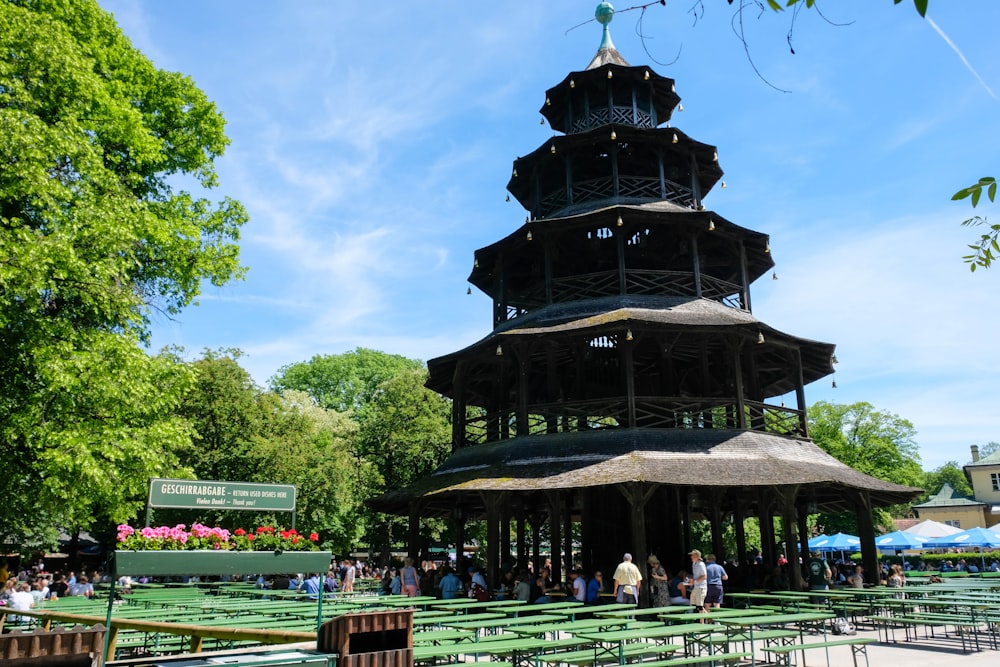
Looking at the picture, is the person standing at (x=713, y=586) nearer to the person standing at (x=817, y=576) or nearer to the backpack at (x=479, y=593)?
the backpack at (x=479, y=593)

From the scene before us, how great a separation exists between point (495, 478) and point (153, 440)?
8.89 metres

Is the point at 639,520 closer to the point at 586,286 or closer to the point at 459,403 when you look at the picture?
the point at 459,403

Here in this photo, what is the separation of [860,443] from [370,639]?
191 feet

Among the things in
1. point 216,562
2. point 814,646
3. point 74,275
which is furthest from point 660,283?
point 216,562

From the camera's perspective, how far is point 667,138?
26.4 meters

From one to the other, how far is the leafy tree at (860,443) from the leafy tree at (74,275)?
49554mm

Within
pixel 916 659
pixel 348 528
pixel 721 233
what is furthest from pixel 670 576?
pixel 348 528

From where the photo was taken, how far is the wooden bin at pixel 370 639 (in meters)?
6.65

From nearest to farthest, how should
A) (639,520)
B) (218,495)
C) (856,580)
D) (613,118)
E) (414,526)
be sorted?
(218,495) < (639,520) < (856,580) < (414,526) < (613,118)

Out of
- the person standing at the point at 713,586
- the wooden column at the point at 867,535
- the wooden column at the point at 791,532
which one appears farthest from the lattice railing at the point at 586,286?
the person standing at the point at 713,586

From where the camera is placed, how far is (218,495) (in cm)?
855

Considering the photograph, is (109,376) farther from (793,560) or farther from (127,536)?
(793,560)

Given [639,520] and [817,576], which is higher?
[639,520]

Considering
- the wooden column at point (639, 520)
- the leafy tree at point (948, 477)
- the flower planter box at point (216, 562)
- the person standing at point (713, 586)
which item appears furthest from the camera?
the leafy tree at point (948, 477)
